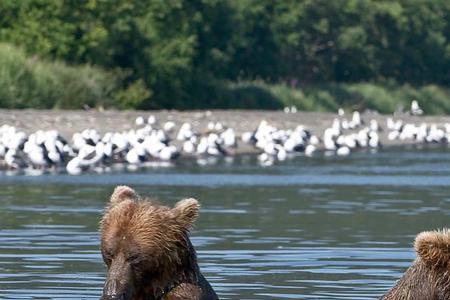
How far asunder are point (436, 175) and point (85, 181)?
672cm

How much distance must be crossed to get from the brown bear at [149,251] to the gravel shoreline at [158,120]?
29104mm

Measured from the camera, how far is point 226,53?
5950cm

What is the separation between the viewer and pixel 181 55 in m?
51.1

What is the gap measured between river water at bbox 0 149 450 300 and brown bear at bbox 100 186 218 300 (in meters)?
4.97

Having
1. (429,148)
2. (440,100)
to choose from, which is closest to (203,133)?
(429,148)

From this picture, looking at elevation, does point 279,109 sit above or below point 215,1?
below

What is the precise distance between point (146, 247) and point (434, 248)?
1097mm

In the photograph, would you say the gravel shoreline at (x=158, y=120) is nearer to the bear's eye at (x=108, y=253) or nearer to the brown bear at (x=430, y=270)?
the bear's eye at (x=108, y=253)

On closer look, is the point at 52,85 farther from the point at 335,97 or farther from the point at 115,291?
the point at 115,291

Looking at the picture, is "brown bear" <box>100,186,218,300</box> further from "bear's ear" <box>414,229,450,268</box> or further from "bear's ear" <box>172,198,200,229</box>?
"bear's ear" <box>414,229,450,268</box>

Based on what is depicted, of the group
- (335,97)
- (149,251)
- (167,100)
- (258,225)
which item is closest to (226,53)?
(335,97)

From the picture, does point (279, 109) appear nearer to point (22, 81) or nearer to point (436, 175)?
point (22, 81)

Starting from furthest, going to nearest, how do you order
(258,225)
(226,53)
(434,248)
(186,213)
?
1. (226,53)
2. (258,225)
3. (186,213)
4. (434,248)

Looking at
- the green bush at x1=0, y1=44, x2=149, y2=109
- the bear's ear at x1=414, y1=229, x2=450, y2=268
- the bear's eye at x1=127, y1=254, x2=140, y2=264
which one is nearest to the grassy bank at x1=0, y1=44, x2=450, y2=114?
the green bush at x1=0, y1=44, x2=149, y2=109
